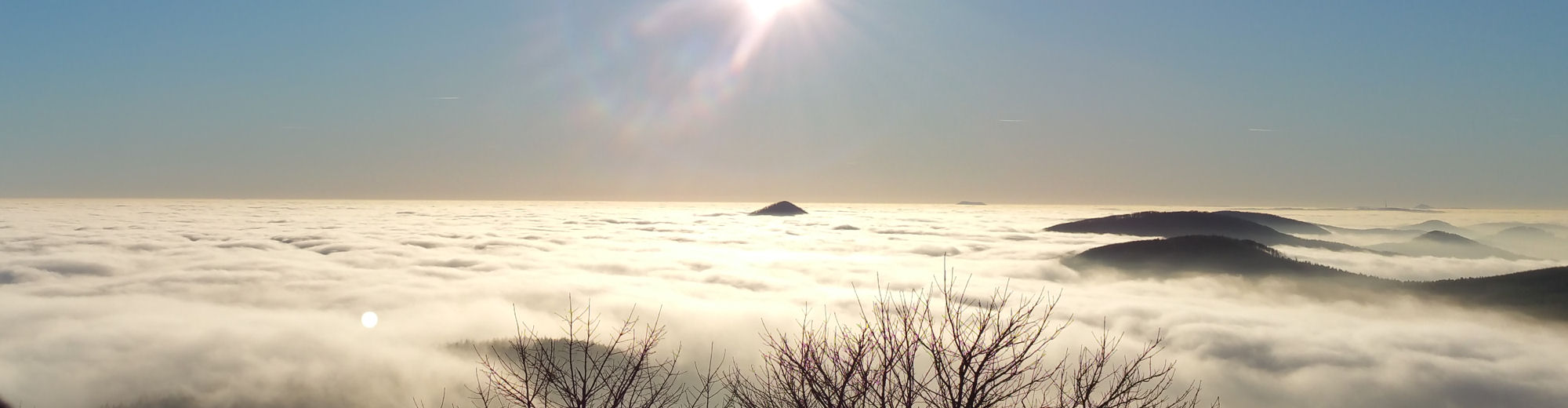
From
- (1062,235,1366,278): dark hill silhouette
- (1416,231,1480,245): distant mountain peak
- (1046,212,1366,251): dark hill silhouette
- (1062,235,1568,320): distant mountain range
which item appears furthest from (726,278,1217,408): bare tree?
(1416,231,1480,245): distant mountain peak

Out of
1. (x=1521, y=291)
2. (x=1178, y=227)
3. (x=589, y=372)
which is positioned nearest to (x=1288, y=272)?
(x=1521, y=291)

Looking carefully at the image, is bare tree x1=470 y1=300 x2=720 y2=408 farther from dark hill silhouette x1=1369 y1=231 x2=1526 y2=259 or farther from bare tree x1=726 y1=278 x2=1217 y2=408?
dark hill silhouette x1=1369 y1=231 x2=1526 y2=259

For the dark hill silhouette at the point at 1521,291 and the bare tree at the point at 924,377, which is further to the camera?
the dark hill silhouette at the point at 1521,291

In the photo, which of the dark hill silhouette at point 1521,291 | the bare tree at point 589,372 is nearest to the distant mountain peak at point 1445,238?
the dark hill silhouette at point 1521,291

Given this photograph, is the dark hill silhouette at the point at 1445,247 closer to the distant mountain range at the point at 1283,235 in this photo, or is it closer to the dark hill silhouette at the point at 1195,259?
the distant mountain range at the point at 1283,235

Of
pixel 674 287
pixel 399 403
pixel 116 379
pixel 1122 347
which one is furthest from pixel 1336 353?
pixel 116 379

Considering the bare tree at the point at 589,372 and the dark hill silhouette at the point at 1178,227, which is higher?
the dark hill silhouette at the point at 1178,227
